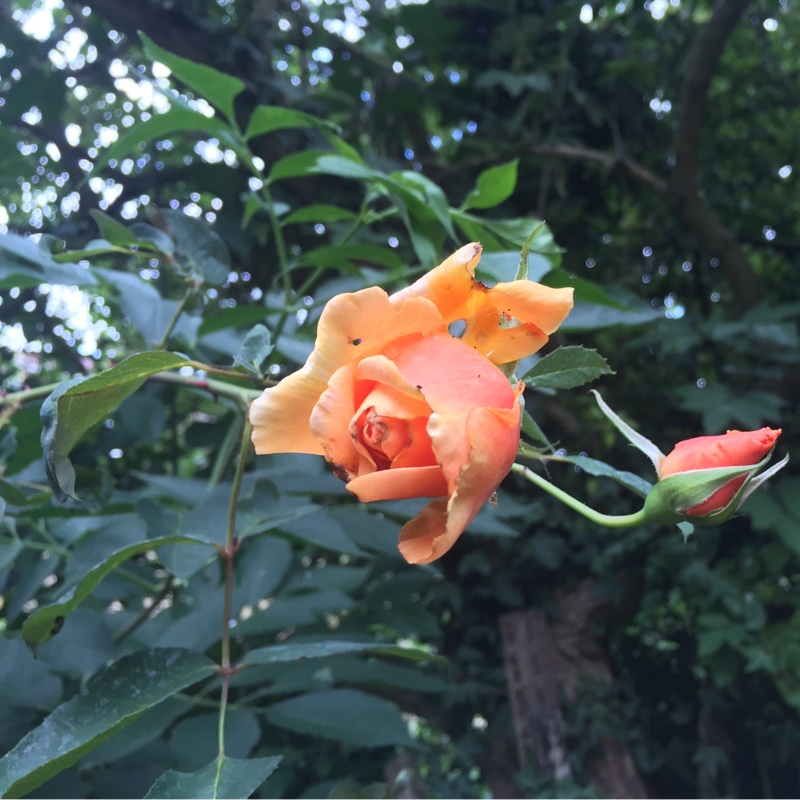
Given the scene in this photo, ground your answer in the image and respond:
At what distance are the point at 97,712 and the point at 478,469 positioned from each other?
34 cm

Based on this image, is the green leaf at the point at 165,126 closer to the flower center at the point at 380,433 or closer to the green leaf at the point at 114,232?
the green leaf at the point at 114,232

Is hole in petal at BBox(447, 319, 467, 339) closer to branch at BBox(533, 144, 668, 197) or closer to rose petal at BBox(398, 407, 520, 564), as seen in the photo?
rose petal at BBox(398, 407, 520, 564)

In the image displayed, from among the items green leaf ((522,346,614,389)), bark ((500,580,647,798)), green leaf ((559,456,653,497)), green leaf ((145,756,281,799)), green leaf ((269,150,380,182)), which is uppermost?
green leaf ((269,150,380,182))

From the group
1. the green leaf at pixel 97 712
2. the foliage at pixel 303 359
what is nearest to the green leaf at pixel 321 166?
the foliage at pixel 303 359

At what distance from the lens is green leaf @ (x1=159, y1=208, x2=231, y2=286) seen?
2.19 feet

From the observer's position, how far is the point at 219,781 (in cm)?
43

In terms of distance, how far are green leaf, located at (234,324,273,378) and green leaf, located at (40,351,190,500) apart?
0.04 meters

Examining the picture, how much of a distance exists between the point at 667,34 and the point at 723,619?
131 centimetres

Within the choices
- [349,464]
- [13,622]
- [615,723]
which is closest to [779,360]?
[615,723]

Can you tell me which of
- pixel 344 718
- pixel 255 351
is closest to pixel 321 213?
pixel 255 351

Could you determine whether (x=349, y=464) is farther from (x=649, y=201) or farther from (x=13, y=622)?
(x=649, y=201)

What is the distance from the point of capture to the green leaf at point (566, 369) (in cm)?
41

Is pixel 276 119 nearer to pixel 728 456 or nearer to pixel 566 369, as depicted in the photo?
pixel 566 369

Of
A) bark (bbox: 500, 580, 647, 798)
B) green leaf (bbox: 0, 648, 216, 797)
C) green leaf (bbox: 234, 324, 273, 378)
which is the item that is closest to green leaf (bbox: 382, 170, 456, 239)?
green leaf (bbox: 234, 324, 273, 378)
